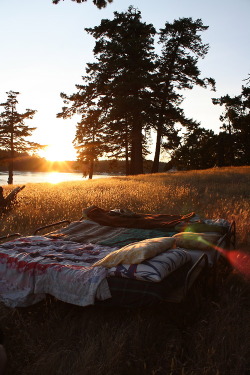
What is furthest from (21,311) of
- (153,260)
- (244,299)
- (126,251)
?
(244,299)

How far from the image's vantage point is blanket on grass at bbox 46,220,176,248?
203 inches

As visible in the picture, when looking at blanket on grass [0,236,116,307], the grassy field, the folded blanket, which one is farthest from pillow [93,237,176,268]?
the folded blanket

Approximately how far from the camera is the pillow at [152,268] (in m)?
3.21

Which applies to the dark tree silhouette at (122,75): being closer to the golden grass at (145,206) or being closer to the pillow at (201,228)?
the golden grass at (145,206)

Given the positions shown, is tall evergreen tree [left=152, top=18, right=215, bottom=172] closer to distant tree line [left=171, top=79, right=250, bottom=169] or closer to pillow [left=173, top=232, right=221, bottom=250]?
distant tree line [left=171, top=79, right=250, bottom=169]

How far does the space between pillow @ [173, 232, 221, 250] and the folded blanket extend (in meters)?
1.34

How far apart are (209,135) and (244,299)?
38.4m

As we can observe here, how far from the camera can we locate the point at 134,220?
21.0ft

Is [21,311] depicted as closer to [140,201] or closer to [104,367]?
[104,367]

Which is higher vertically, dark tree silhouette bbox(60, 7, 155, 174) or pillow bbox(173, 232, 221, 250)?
dark tree silhouette bbox(60, 7, 155, 174)

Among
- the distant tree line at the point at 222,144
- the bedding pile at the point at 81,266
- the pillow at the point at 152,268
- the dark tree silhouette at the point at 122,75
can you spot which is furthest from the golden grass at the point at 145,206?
the distant tree line at the point at 222,144

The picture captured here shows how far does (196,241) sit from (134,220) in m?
2.06

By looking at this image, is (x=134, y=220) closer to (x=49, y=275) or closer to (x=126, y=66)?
(x=49, y=275)

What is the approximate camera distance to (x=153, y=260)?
3438mm
